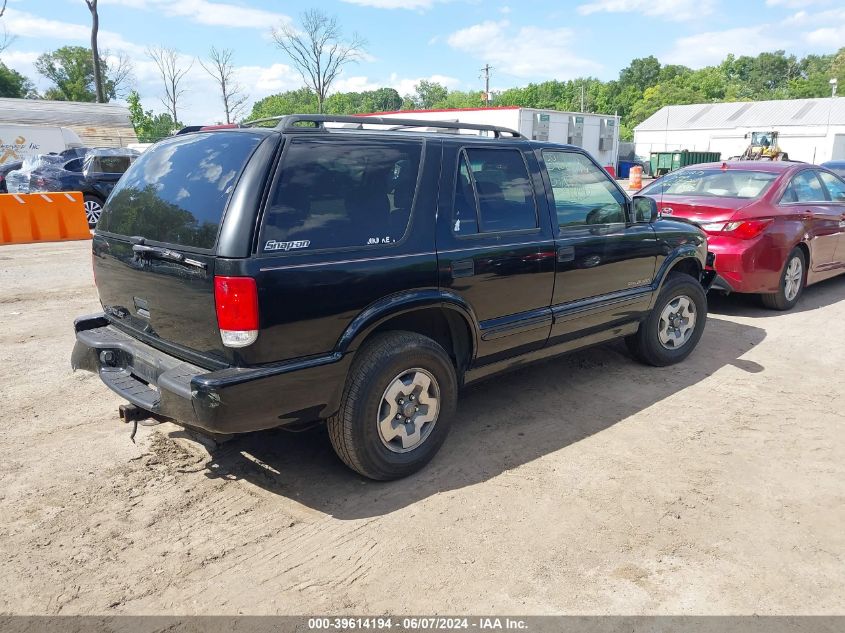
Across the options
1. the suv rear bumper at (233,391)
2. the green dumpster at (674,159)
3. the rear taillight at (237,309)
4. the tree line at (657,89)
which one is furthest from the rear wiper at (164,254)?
the tree line at (657,89)

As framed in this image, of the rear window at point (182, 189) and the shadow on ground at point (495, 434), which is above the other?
the rear window at point (182, 189)

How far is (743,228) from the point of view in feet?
22.0

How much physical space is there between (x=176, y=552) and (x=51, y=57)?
269 feet

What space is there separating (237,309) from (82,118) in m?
39.3

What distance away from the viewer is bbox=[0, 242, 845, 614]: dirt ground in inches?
104

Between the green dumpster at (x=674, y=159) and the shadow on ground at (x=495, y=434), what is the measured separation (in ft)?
121

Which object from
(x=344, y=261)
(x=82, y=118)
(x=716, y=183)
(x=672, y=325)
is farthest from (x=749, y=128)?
(x=344, y=261)

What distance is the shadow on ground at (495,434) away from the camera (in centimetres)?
345

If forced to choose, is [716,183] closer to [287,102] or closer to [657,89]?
[657,89]

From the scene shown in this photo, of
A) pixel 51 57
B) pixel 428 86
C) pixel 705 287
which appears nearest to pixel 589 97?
pixel 428 86

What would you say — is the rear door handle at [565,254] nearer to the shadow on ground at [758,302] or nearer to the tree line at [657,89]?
the shadow on ground at [758,302]

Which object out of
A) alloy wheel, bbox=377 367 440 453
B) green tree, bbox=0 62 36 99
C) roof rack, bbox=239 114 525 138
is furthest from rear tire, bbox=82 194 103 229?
green tree, bbox=0 62 36 99

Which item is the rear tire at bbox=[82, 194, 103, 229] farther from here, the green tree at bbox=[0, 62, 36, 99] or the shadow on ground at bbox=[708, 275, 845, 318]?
the green tree at bbox=[0, 62, 36, 99]

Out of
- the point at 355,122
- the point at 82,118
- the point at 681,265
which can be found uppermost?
the point at 82,118
